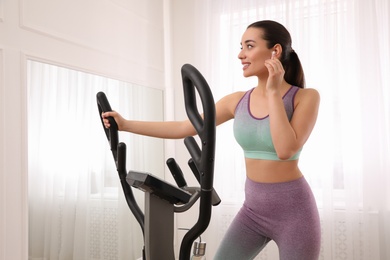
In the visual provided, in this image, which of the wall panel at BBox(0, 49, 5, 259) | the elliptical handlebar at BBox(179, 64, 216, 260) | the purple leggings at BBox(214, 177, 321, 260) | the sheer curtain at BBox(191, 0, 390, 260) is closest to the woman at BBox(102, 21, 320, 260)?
the purple leggings at BBox(214, 177, 321, 260)

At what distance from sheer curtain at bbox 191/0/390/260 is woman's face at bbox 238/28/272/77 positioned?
157 centimetres

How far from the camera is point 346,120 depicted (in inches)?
114

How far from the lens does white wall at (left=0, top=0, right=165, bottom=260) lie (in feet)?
6.40

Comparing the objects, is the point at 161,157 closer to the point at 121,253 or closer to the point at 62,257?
the point at 121,253

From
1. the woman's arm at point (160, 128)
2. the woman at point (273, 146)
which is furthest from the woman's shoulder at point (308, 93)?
the woman's arm at point (160, 128)

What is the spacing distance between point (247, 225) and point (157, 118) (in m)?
2.02

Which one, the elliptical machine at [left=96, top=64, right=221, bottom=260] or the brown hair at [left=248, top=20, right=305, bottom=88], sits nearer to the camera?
the elliptical machine at [left=96, top=64, right=221, bottom=260]

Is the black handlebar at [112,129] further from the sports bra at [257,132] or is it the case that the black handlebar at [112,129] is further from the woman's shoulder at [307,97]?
the woman's shoulder at [307,97]

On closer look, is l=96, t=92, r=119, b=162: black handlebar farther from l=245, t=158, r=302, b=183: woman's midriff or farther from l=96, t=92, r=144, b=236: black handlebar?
l=245, t=158, r=302, b=183: woman's midriff

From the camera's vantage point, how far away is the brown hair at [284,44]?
1.53m

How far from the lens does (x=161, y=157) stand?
3463 mm

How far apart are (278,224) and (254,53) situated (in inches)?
25.0

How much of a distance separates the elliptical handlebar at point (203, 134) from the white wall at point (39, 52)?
1.20m

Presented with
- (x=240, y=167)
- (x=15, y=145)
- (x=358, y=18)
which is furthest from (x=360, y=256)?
(x=15, y=145)
